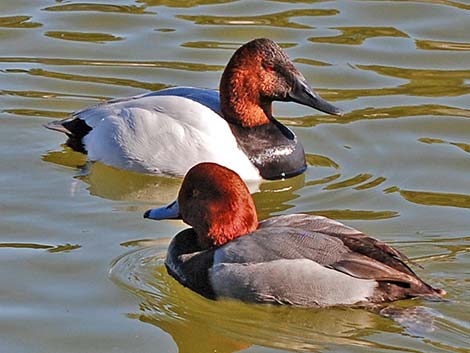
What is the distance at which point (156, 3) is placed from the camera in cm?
1352

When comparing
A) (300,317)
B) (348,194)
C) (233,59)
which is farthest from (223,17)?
(300,317)

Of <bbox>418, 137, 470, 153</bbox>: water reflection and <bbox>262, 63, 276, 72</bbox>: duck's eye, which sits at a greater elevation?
<bbox>262, 63, 276, 72</bbox>: duck's eye

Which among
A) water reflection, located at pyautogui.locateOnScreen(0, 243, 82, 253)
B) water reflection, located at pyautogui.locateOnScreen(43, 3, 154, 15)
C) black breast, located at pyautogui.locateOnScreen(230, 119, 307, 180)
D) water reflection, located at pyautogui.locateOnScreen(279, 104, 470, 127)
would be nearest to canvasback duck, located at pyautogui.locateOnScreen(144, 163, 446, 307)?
water reflection, located at pyautogui.locateOnScreen(0, 243, 82, 253)

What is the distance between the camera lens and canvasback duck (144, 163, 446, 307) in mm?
7293

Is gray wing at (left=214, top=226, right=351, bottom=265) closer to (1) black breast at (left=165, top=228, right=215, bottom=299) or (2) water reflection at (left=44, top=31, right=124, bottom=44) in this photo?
(1) black breast at (left=165, top=228, right=215, bottom=299)

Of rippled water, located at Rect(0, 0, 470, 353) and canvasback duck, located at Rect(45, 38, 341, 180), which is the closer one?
rippled water, located at Rect(0, 0, 470, 353)

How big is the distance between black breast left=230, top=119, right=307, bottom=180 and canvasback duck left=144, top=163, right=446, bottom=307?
85.7 inches

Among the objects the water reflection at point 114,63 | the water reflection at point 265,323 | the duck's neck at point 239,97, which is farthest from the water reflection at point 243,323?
the water reflection at point 114,63

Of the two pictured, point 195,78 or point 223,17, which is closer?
point 195,78

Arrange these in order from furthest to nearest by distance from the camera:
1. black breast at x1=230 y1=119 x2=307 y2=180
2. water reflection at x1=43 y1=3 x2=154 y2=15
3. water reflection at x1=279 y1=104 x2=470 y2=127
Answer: water reflection at x1=43 y1=3 x2=154 y2=15 → water reflection at x1=279 y1=104 x2=470 y2=127 → black breast at x1=230 y1=119 x2=307 y2=180

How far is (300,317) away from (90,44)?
19.1 feet

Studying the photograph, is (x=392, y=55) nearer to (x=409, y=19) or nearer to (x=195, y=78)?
(x=409, y=19)

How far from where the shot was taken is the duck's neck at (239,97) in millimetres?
10055

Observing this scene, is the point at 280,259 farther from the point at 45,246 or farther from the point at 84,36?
the point at 84,36
